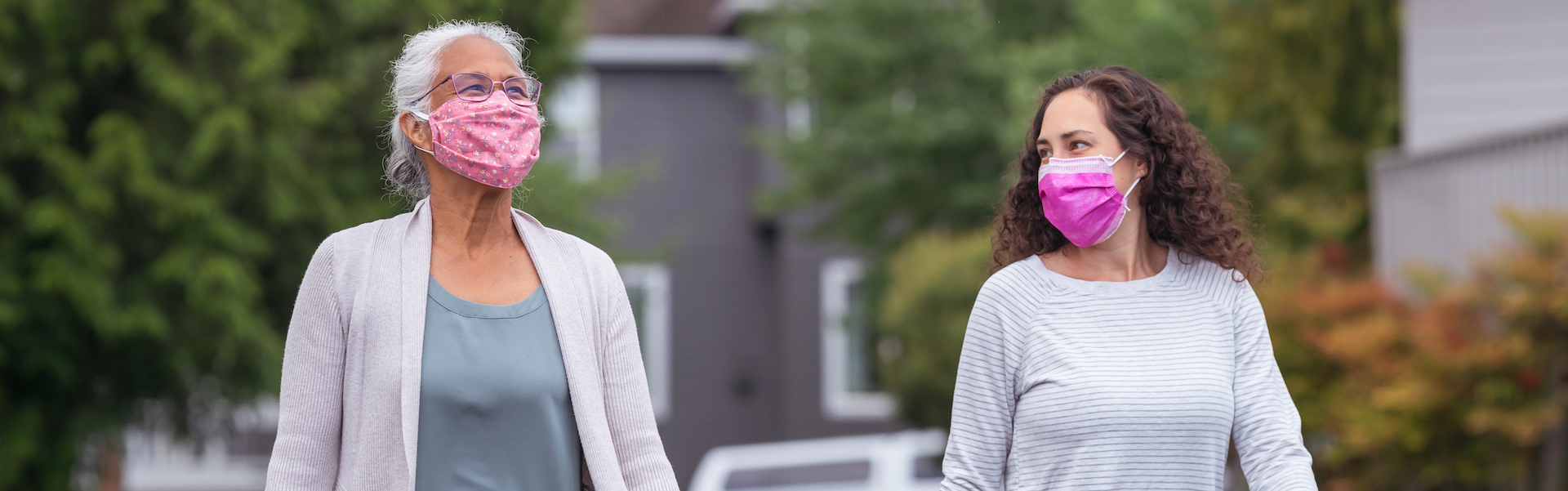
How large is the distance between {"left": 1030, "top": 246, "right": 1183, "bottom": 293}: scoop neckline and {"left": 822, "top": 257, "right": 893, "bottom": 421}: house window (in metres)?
17.3

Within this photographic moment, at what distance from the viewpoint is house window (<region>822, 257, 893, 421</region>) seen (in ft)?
69.4

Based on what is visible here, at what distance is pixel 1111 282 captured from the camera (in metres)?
3.38

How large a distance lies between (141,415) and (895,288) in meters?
6.73

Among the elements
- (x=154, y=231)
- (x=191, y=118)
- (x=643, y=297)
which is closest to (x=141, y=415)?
(x=154, y=231)

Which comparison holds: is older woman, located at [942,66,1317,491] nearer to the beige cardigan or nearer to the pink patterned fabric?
the beige cardigan

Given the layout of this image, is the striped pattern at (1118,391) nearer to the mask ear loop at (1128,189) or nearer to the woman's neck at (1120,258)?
the woman's neck at (1120,258)

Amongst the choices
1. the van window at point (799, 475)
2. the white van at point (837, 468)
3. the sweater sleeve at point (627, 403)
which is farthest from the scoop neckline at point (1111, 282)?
the van window at point (799, 475)

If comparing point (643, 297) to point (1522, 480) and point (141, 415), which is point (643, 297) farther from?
point (1522, 480)

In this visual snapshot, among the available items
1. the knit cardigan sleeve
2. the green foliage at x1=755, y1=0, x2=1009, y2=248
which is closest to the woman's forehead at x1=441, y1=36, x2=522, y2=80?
the knit cardigan sleeve

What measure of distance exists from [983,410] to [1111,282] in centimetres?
43

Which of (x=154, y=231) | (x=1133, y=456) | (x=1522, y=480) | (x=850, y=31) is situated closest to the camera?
(x=1133, y=456)

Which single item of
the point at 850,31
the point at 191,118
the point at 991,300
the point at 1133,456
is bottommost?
the point at 1133,456

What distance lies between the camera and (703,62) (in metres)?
21.5

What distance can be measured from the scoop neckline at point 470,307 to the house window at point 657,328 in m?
18.2
